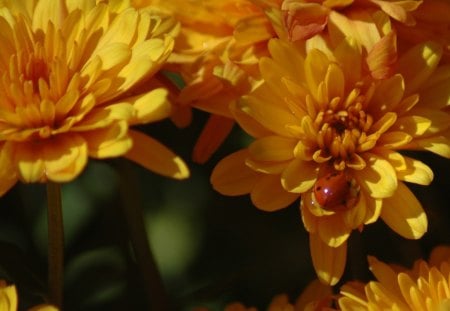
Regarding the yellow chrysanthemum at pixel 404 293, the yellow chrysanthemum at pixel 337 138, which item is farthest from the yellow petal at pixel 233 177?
the yellow chrysanthemum at pixel 404 293

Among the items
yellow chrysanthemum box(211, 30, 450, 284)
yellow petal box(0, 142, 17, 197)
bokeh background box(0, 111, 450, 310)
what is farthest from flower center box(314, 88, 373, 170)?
yellow petal box(0, 142, 17, 197)

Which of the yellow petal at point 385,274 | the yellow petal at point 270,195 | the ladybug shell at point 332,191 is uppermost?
the ladybug shell at point 332,191

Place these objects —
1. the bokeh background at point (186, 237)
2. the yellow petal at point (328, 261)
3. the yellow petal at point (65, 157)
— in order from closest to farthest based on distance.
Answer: the yellow petal at point (65, 157) → the yellow petal at point (328, 261) → the bokeh background at point (186, 237)

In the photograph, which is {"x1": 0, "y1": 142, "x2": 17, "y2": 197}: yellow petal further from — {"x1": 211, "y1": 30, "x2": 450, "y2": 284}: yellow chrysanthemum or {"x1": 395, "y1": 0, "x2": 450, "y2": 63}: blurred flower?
{"x1": 395, "y1": 0, "x2": 450, "y2": 63}: blurred flower

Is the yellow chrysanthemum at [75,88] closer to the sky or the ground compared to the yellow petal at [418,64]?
closer to the sky

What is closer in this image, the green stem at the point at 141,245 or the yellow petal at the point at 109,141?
the yellow petal at the point at 109,141

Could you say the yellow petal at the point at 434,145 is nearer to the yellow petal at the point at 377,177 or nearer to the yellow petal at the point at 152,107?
the yellow petal at the point at 377,177

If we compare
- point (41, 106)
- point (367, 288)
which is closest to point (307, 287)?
point (367, 288)
